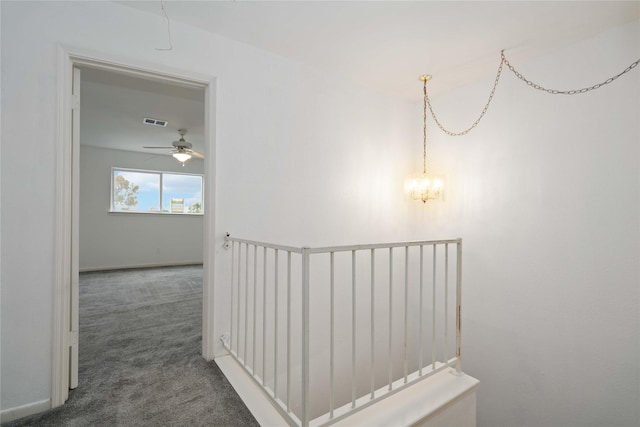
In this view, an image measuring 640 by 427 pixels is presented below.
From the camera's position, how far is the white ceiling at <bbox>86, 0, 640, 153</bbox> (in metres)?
1.81

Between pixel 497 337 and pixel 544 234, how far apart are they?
988 millimetres

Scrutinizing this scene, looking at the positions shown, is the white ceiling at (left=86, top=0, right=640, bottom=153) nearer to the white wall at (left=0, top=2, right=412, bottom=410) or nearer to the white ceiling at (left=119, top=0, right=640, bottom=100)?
the white ceiling at (left=119, top=0, right=640, bottom=100)

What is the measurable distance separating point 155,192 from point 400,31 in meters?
6.01

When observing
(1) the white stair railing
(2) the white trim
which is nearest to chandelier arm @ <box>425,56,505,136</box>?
(1) the white stair railing

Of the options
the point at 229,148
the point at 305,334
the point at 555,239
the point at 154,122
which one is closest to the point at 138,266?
the point at 154,122

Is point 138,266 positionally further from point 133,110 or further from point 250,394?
point 250,394

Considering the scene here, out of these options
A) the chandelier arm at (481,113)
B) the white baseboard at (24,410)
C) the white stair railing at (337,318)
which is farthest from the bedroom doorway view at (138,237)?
the chandelier arm at (481,113)

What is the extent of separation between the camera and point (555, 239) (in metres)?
2.21

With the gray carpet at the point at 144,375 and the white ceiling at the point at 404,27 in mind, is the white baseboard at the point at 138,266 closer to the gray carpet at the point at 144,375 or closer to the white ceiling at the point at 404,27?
the gray carpet at the point at 144,375

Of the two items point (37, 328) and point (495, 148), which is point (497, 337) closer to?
point (495, 148)

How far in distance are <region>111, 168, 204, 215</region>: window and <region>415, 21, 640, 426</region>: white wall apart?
19.1ft

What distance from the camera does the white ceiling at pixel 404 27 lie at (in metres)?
1.80

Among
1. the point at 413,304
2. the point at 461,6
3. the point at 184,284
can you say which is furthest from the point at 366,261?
the point at 184,284

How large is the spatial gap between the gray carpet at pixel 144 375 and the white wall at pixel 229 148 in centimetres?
29
